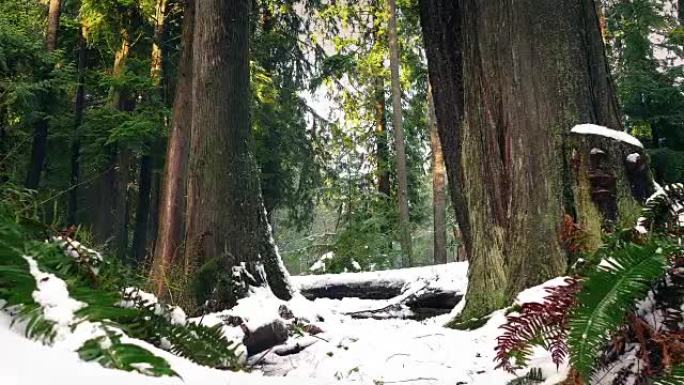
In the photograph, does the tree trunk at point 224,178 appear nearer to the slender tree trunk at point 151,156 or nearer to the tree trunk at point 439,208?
the slender tree trunk at point 151,156

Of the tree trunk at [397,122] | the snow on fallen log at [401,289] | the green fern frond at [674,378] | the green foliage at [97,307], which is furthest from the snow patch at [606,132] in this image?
the tree trunk at [397,122]

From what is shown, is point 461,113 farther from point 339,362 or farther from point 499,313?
point 339,362

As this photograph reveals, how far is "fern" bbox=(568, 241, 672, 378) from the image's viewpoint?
1.51 metres

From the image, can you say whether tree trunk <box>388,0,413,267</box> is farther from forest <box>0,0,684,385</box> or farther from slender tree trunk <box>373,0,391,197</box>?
slender tree trunk <box>373,0,391,197</box>

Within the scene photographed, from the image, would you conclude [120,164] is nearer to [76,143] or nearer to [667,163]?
[76,143]

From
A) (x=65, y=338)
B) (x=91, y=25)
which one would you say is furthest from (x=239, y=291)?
(x=91, y=25)

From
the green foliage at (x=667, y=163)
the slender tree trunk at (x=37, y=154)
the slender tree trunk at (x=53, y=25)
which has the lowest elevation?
the green foliage at (x=667, y=163)

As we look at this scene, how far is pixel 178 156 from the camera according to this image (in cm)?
986

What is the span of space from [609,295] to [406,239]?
13383 millimetres

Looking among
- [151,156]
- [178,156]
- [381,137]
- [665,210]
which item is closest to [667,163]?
[178,156]

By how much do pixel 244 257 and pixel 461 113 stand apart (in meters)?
2.42

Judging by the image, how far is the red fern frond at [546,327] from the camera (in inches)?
71.2

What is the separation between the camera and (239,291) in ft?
17.2

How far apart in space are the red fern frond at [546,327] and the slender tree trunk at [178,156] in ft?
25.9
